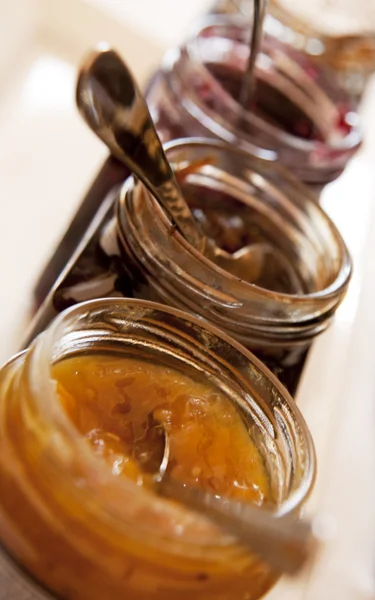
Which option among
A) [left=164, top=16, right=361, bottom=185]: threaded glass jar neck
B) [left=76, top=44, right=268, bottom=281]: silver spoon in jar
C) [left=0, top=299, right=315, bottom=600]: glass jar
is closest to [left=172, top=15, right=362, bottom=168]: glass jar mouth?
[left=164, top=16, right=361, bottom=185]: threaded glass jar neck

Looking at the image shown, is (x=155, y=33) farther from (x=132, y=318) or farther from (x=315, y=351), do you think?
(x=132, y=318)

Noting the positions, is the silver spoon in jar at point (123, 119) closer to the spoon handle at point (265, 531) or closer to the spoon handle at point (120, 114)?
the spoon handle at point (120, 114)

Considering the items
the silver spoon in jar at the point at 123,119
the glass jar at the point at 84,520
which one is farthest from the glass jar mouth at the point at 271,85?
the glass jar at the point at 84,520

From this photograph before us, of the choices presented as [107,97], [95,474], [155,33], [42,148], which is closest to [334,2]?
[155,33]

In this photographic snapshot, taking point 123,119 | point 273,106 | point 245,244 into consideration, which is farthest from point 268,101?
point 123,119

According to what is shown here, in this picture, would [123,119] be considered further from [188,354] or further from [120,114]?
[188,354]

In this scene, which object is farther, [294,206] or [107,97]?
[294,206]
